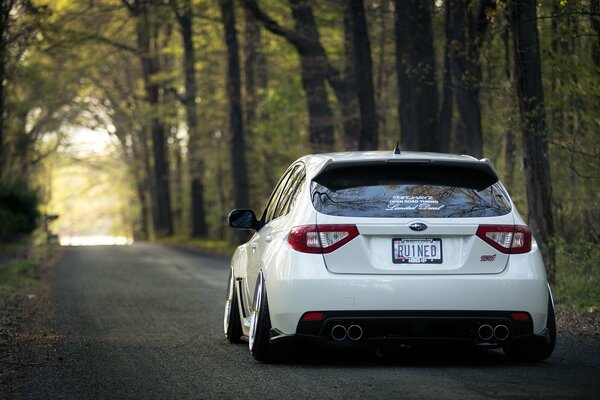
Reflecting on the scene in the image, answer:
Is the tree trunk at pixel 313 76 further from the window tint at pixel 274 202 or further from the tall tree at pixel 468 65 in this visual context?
the window tint at pixel 274 202

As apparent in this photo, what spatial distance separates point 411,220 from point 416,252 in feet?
0.77

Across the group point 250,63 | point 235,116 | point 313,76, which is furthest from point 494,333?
point 250,63

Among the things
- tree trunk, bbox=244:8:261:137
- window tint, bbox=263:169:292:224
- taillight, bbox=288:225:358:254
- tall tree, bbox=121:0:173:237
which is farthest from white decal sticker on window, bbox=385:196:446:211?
tall tree, bbox=121:0:173:237

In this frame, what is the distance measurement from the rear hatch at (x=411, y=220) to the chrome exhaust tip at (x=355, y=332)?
0.44 m

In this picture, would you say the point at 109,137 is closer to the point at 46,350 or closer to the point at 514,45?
the point at 514,45

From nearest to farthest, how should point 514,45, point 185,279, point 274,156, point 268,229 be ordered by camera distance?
point 268,229 < point 514,45 < point 185,279 < point 274,156

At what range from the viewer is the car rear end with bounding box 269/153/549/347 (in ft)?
27.1

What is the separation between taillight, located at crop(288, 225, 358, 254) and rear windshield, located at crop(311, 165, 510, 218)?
0.44ft

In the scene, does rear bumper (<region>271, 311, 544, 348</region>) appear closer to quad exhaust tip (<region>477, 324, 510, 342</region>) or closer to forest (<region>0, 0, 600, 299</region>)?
quad exhaust tip (<region>477, 324, 510, 342</region>)

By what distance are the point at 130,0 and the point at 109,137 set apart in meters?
21.5

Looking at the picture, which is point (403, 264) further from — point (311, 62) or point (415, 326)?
point (311, 62)

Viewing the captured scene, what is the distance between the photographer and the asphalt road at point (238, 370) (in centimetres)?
745

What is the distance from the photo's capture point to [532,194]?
1598 centimetres

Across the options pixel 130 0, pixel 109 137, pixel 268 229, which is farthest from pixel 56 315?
pixel 109 137
